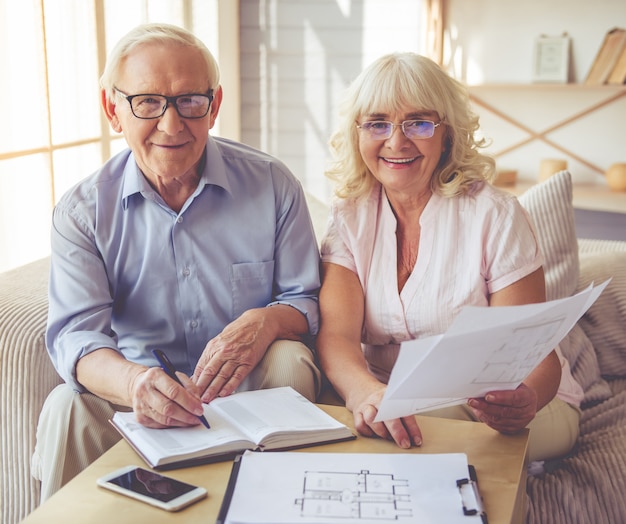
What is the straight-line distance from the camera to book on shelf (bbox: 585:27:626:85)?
3883mm

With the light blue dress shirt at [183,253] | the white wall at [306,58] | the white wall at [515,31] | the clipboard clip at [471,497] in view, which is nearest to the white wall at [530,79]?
the white wall at [515,31]

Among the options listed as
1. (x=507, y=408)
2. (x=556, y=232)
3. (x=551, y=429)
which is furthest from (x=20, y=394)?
(x=556, y=232)

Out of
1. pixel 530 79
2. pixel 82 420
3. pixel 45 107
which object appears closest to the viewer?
pixel 82 420

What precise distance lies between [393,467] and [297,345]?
0.51 m

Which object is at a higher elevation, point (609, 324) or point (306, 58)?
point (306, 58)

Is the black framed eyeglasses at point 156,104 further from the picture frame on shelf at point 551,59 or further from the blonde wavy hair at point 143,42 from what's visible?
the picture frame on shelf at point 551,59

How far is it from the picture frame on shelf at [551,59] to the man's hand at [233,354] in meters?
2.99

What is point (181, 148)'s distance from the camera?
5.19 feet

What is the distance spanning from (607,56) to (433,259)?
2.78m

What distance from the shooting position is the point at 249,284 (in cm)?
172

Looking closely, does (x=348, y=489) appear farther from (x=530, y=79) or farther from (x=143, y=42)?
(x=530, y=79)

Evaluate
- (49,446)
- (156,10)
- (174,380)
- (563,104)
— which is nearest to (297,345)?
(174,380)

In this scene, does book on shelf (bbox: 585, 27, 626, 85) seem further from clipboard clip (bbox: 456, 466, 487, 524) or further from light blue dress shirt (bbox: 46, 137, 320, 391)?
clipboard clip (bbox: 456, 466, 487, 524)

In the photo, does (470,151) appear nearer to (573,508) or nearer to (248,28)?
(573,508)
